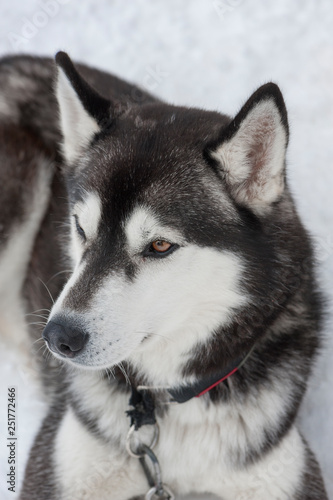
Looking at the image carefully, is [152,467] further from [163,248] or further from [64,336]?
[163,248]

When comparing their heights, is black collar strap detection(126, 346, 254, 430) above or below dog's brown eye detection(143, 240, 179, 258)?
below

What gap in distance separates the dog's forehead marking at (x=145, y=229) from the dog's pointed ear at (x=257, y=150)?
12.0 inches

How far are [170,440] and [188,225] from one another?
3.36 ft

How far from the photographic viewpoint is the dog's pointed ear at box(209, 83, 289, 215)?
2.01 m

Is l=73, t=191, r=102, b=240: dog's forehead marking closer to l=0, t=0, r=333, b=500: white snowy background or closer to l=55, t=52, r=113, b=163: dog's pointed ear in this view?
l=55, t=52, r=113, b=163: dog's pointed ear

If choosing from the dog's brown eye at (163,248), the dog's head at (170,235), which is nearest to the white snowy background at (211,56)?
the dog's head at (170,235)

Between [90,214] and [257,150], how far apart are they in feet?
2.23

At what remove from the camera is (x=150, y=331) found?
7.32ft

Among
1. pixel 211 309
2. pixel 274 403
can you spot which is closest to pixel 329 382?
pixel 274 403

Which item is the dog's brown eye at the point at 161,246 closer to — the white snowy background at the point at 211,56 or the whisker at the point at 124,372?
the whisker at the point at 124,372

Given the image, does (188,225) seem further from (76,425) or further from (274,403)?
(76,425)

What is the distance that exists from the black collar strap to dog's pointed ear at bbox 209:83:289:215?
677mm
